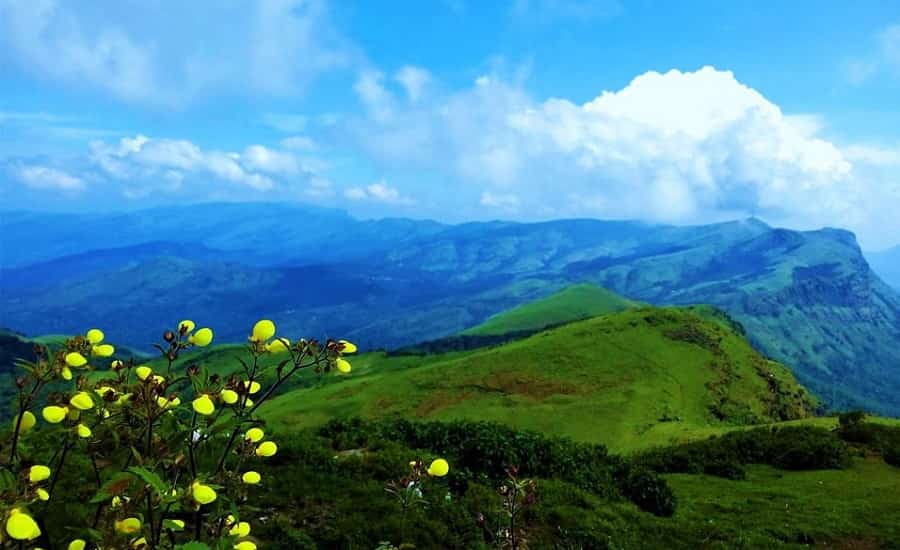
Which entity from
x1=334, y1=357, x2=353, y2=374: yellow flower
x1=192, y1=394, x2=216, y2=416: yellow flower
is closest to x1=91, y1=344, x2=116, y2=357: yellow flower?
x1=192, y1=394, x2=216, y2=416: yellow flower

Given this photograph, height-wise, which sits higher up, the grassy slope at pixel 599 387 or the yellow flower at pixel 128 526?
the yellow flower at pixel 128 526

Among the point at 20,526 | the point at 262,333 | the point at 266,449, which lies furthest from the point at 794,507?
the point at 20,526

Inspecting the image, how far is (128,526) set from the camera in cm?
301

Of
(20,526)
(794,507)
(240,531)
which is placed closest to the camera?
(20,526)

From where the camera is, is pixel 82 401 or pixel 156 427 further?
pixel 156 427

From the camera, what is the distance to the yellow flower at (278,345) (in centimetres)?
384

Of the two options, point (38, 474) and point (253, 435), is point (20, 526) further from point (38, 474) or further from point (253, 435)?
point (253, 435)

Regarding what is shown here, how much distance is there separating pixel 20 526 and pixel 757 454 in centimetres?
2208

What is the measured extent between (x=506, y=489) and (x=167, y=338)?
9.77 ft

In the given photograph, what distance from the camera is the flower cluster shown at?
305cm

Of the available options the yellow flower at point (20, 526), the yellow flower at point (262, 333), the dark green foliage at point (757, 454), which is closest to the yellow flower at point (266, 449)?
the yellow flower at point (262, 333)

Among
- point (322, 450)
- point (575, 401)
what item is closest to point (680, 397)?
point (575, 401)

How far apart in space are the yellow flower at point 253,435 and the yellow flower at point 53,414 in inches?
44.3

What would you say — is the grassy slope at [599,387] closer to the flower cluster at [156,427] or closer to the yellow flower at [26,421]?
the flower cluster at [156,427]
